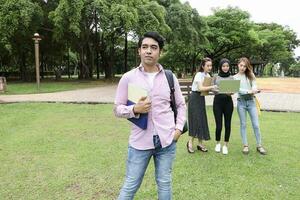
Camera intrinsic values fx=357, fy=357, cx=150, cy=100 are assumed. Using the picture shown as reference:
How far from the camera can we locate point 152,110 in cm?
294

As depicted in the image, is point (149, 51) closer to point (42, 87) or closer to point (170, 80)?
point (170, 80)

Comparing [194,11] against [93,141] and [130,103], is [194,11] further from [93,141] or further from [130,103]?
[130,103]

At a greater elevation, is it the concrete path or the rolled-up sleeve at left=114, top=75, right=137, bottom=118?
the rolled-up sleeve at left=114, top=75, right=137, bottom=118

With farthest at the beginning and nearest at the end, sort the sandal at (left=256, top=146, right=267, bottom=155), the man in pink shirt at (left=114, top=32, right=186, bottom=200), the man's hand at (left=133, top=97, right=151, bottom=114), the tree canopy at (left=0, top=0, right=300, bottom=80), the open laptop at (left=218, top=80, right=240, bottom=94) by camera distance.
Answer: the tree canopy at (left=0, top=0, right=300, bottom=80)
the sandal at (left=256, top=146, right=267, bottom=155)
the open laptop at (left=218, top=80, right=240, bottom=94)
the man in pink shirt at (left=114, top=32, right=186, bottom=200)
the man's hand at (left=133, top=97, right=151, bottom=114)

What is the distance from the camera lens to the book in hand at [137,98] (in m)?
2.86

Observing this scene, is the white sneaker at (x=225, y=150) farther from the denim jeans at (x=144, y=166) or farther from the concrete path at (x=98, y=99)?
the concrete path at (x=98, y=99)

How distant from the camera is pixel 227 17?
41.4 meters

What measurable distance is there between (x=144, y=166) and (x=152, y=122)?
394 mm

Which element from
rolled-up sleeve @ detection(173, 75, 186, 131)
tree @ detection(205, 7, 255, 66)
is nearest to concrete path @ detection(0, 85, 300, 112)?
rolled-up sleeve @ detection(173, 75, 186, 131)

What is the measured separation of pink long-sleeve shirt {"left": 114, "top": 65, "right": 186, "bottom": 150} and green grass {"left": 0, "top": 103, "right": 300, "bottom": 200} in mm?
1485

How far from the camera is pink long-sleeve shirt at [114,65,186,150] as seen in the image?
294cm

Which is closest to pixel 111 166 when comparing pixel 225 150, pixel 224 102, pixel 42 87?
pixel 225 150

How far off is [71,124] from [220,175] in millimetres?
5087

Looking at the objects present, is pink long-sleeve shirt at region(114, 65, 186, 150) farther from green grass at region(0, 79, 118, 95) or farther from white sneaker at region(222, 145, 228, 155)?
green grass at region(0, 79, 118, 95)
